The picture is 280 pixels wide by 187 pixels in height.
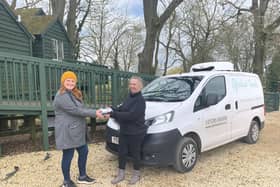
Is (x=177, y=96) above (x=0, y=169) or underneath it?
above

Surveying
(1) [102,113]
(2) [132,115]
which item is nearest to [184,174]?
(2) [132,115]

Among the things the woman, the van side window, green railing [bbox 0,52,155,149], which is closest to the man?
the woman

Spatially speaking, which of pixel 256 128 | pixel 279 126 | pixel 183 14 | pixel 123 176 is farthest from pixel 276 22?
pixel 123 176

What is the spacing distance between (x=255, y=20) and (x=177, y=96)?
11148 millimetres

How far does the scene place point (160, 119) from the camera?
4.11m

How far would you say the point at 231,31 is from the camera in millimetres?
17422

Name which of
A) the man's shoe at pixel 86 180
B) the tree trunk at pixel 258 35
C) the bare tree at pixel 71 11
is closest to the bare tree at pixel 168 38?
the bare tree at pixel 71 11

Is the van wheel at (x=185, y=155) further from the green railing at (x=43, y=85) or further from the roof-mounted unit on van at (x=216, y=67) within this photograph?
the green railing at (x=43, y=85)

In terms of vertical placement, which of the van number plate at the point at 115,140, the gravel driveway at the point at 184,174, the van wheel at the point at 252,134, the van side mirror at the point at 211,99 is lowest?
the gravel driveway at the point at 184,174

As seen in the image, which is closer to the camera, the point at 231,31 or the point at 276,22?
the point at 276,22

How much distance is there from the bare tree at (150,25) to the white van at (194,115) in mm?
3244

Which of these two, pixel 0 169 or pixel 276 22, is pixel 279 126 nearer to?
pixel 276 22

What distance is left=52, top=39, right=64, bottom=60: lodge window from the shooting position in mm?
15908

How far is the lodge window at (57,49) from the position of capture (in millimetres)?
15908
